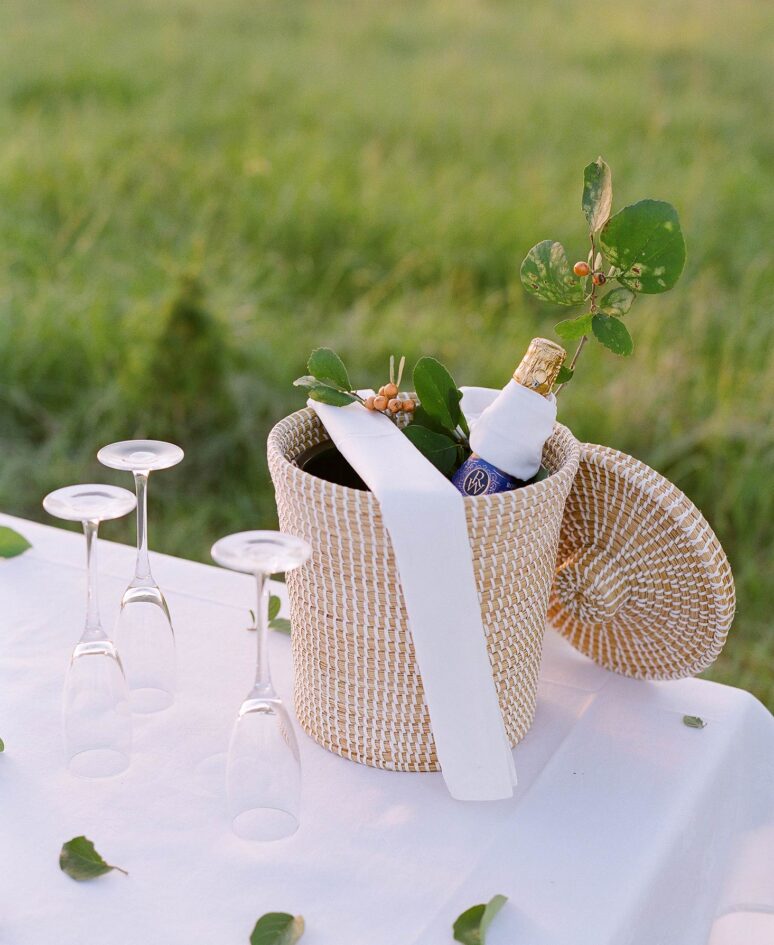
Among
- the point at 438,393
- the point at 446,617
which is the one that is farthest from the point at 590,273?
the point at 446,617

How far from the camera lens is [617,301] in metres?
0.65

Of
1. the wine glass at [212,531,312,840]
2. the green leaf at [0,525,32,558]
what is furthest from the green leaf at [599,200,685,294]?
the green leaf at [0,525,32,558]

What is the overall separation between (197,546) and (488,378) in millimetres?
707

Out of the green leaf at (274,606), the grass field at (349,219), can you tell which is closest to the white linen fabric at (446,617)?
the green leaf at (274,606)

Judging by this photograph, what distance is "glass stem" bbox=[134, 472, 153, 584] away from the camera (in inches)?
25.4

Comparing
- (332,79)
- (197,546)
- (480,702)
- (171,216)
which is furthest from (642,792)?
(332,79)

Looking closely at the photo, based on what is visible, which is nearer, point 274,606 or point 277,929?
point 277,929

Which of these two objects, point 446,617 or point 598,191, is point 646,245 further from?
point 446,617

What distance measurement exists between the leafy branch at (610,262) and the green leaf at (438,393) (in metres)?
0.07

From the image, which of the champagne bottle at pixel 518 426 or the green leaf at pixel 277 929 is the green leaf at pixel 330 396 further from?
the green leaf at pixel 277 929

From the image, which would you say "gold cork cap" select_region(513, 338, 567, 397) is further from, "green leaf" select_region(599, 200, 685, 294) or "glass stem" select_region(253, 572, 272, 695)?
"glass stem" select_region(253, 572, 272, 695)

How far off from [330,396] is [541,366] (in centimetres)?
13

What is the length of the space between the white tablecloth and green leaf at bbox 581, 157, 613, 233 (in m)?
0.33

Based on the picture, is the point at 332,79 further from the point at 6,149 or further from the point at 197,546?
the point at 197,546
